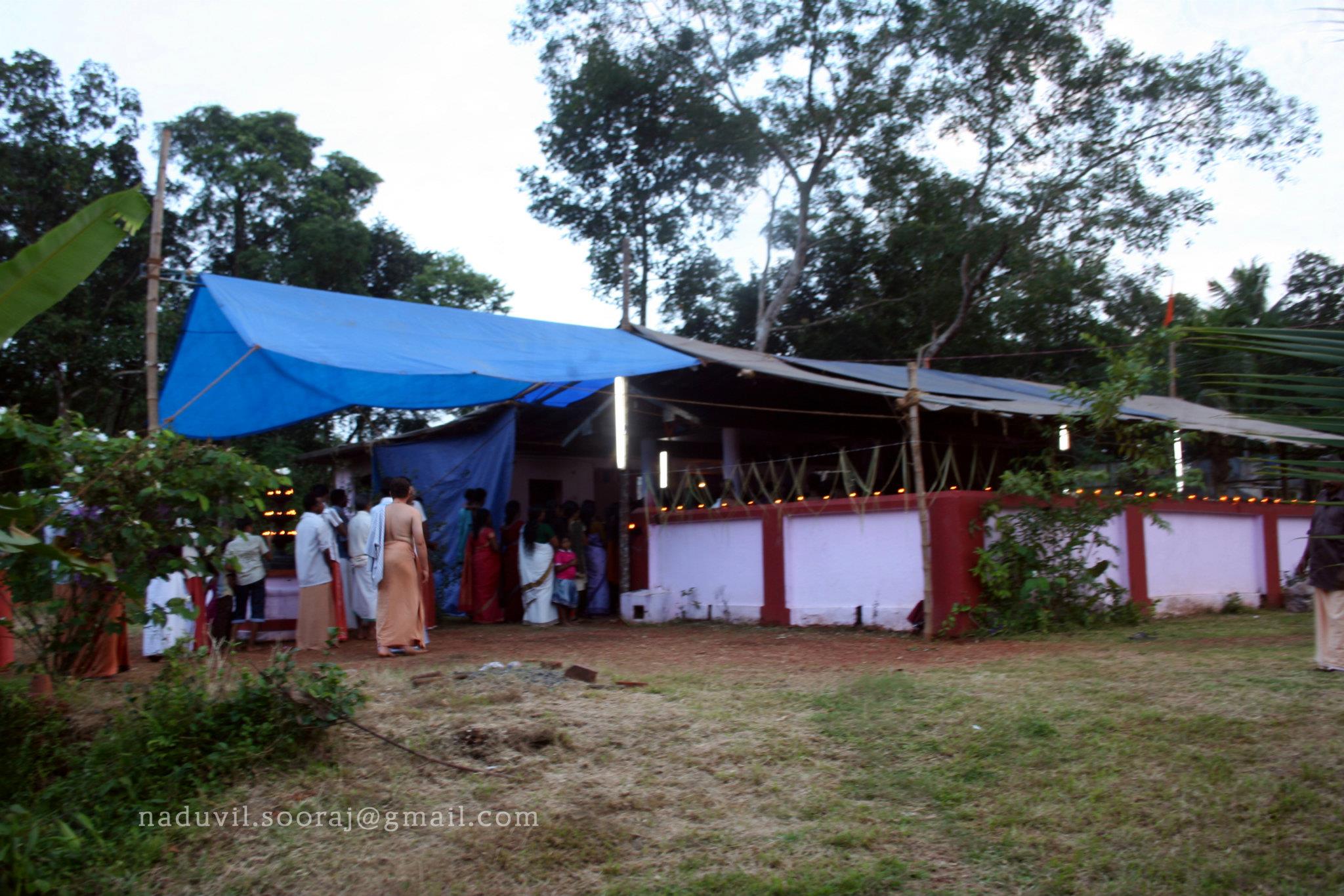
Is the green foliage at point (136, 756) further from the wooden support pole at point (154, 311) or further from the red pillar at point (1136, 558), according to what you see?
the red pillar at point (1136, 558)

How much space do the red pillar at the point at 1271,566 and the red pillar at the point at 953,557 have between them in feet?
19.2

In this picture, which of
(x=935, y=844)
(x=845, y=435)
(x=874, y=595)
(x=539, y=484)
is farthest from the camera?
(x=539, y=484)

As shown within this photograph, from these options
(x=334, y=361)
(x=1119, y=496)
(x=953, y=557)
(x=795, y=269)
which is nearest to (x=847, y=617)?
(x=953, y=557)

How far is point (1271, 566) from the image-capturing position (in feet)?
42.5

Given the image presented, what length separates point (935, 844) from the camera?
164 inches

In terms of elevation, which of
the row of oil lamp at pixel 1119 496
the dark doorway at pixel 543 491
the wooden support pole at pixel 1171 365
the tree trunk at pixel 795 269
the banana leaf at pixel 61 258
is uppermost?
the tree trunk at pixel 795 269

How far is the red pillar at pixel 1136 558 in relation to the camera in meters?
10.8

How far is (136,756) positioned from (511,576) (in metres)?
7.68

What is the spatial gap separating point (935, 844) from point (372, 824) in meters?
2.30

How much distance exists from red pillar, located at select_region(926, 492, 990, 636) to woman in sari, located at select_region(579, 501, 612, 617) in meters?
4.59

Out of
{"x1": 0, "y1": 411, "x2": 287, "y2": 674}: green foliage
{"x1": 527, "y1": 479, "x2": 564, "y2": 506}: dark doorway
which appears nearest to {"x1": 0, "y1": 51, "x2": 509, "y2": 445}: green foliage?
{"x1": 527, "y1": 479, "x2": 564, "y2": 506}: dark doorway

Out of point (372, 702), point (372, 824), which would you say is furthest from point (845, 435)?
point (372, 824)

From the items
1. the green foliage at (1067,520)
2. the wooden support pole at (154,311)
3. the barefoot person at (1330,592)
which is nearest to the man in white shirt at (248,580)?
the wooden support pole at (154,311)

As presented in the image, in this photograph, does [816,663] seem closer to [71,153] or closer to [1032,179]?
[1032,179]
